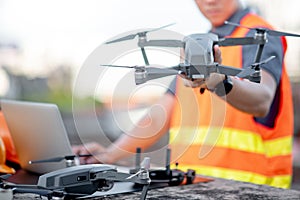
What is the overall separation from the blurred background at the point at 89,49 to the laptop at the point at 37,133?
5 centimetres

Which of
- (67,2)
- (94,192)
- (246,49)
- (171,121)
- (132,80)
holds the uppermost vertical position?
(67,2)

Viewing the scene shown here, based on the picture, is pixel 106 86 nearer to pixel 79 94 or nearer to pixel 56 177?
pixel 79 94

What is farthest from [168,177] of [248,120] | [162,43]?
[248,120]

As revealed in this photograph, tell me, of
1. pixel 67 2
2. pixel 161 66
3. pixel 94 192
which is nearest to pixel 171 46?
pixel 161 66

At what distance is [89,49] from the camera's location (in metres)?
1.59

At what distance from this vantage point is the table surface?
1541 mm

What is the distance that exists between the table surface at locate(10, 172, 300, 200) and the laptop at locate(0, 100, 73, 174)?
0.36ft

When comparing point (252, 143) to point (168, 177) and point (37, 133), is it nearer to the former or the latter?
point (168, 177)

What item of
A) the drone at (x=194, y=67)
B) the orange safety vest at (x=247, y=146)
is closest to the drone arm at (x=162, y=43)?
the drone at (x=194, y=67)

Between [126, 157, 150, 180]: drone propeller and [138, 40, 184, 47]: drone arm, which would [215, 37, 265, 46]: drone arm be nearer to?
[138, 40, 184, 47]: drone arm

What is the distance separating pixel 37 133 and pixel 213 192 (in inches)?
22.4

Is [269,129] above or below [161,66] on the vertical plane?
below

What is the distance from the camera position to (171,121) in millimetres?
2088

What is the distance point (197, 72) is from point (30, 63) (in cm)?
413
